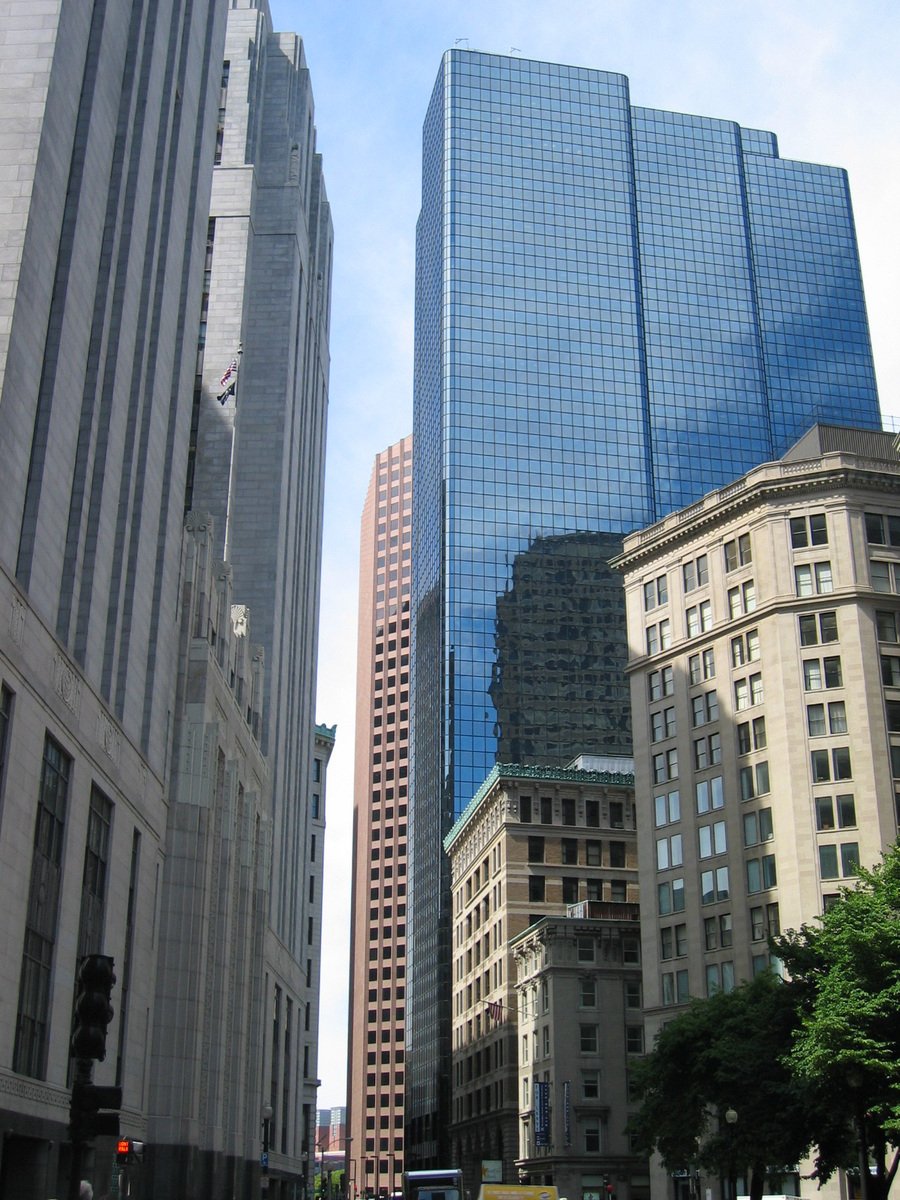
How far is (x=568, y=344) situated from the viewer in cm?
16425

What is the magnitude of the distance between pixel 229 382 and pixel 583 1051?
5166cm

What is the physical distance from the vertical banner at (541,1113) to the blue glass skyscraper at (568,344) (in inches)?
1958

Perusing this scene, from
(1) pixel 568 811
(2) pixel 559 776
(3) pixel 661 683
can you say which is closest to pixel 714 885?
(3) pixel 661 683

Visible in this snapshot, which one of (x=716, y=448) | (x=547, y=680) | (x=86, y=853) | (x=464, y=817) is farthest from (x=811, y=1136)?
(x=716, y=448)

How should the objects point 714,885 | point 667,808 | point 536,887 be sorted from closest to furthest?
point 714,885
point 667,808
point 536,887

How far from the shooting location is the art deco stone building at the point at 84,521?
122ft

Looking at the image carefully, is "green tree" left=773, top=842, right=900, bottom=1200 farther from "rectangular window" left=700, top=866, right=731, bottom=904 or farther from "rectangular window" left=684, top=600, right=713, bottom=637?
"rectangular window" left=684, top=600, right=713, bottom=637

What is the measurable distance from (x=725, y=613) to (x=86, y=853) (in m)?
46.3

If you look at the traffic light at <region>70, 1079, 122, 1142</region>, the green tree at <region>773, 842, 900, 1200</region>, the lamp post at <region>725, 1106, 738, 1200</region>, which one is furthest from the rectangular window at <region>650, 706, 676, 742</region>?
the traffic light at <region>70, 1079, 122, 1142</region>

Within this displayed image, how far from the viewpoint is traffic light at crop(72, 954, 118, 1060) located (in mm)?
13406

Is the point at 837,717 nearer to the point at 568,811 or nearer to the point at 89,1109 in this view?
the point at 568,811

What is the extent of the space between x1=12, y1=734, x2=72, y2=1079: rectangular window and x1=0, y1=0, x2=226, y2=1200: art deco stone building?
0.32ft

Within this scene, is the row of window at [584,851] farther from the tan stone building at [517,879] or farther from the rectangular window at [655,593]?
the rectangular window at [655,593]

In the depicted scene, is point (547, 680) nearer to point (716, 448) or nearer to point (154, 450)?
point (716, 448)
